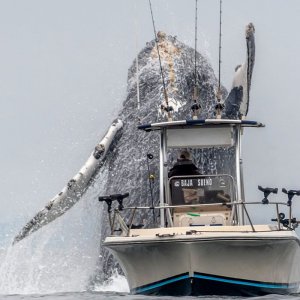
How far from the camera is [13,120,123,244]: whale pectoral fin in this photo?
26.8m

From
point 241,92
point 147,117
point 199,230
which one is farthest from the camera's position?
point 147,117

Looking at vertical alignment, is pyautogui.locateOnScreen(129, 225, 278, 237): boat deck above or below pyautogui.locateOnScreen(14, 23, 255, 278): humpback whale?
below

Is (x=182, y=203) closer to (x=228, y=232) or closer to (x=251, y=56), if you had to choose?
(x=228, y=232)

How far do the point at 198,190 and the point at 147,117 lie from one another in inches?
319

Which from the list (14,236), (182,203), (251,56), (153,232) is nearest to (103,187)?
(14,236)

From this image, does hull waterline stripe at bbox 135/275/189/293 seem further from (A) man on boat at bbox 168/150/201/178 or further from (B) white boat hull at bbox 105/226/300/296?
(A) man on boat at bbox 168/150/201/178

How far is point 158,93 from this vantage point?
29.8 m

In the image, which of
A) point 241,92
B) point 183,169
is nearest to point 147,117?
point 241,92

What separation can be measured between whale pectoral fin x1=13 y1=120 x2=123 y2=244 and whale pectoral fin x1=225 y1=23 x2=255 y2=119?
3.19 metres

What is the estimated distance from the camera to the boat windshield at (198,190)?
21391 millimetres

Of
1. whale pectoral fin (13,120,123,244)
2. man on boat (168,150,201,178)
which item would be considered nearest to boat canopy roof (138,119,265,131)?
man on boat (168,150,201,178)

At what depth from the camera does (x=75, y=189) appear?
27.6 m

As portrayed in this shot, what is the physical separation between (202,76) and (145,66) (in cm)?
178

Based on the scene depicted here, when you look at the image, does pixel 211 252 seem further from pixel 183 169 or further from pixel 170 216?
pixel 183 169
